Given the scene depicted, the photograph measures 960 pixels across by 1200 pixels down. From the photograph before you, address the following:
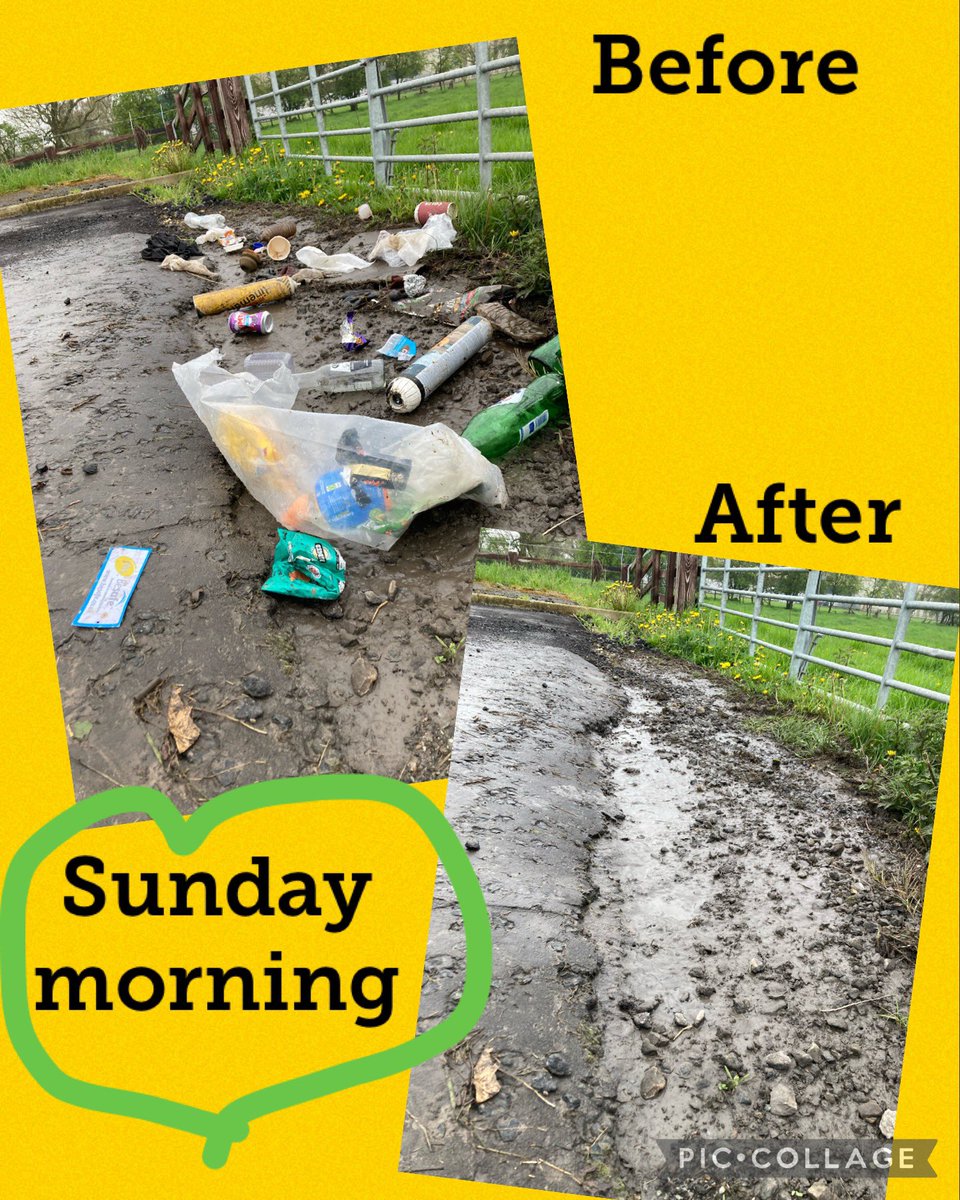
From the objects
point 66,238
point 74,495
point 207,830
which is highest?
point 66,238

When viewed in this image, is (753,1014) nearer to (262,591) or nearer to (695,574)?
(695,574)

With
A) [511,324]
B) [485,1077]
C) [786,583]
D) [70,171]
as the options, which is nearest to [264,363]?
[511,324]

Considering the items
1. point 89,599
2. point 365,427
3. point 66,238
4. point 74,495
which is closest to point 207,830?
point 89,599

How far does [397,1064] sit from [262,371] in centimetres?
281

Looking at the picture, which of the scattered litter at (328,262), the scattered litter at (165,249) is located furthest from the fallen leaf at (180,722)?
the scattered litter at (165,249)

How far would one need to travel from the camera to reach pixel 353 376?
9.94ft

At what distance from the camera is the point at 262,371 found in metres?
3.27

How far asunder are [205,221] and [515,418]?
18.1 feet

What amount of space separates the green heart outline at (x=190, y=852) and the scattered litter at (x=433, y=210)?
395 centimetres

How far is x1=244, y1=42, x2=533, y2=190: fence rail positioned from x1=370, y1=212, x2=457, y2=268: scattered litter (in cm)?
34

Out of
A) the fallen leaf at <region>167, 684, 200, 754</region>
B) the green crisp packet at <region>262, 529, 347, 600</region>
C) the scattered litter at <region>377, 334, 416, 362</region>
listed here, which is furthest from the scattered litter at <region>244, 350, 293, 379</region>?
the fallen leaf at <region>167, 684, 200, 754</region>

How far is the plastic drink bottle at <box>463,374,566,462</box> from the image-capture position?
2.53 metres

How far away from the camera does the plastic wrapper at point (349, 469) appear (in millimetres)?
2117

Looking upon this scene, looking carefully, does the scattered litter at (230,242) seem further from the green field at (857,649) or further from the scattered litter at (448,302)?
the green field at (857,649)
